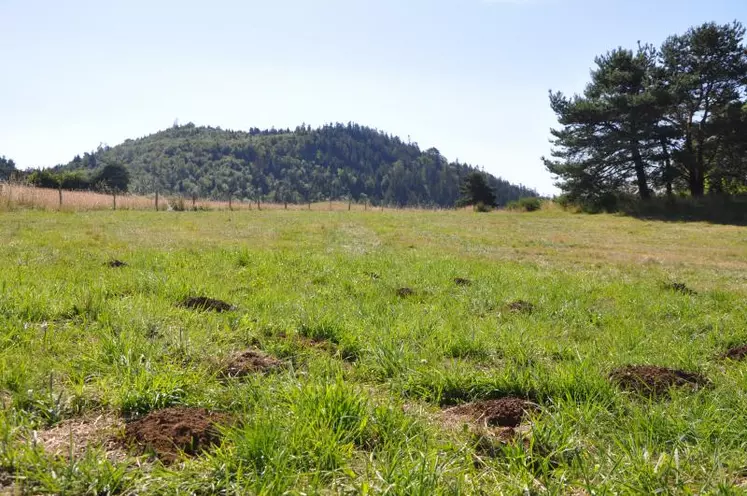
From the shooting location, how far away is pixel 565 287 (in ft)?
26.2

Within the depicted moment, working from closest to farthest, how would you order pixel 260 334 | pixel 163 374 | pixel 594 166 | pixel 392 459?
pixel 392 459 → pixel 163 374 → pixel 260 334 → pixel 594 166

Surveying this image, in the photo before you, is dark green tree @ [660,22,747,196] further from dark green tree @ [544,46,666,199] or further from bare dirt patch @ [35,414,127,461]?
bare dirt patch @ [35,414,127,461]

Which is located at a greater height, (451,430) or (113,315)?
(113,315)

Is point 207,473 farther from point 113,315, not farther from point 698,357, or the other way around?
point 698,357

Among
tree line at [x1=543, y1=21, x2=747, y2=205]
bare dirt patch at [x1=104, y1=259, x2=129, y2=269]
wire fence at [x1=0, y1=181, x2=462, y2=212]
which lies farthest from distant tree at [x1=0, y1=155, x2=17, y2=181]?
tree line at [x1=543, y1=21, x2=747, y2=205]

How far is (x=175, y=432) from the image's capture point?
8.05 ft

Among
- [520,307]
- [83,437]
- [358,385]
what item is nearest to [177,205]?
[520,307]

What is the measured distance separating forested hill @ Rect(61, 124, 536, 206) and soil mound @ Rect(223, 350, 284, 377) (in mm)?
140596

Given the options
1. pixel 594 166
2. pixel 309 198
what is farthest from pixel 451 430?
pixel 309 198

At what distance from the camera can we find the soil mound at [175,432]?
234 cm

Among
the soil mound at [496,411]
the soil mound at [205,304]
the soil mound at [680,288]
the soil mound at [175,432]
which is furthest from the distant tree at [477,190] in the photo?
the soil mound at [175,432]

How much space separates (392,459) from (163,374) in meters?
1.64

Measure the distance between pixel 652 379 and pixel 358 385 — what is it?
224cm

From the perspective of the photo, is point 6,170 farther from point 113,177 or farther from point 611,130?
point 611,130
